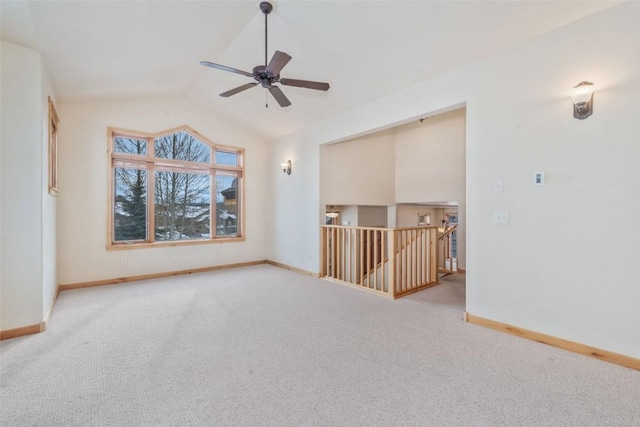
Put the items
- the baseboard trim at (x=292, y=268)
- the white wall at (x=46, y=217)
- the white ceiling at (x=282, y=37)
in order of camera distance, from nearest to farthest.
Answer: the white ceiling at (x=282, y=37) < the white wall at (x=46, y=217) < the baseboard trim at (x=292, y=268)

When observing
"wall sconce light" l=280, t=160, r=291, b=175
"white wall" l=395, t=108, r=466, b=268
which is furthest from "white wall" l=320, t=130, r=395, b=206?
"wall sconce light" l=280, t=160, r=291, b=175

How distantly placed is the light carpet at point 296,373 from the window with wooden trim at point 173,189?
196 cm

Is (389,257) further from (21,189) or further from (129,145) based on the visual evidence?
(129,145)

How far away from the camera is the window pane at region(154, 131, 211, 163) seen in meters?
5.31

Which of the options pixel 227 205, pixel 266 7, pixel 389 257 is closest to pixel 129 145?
pixel 227 205

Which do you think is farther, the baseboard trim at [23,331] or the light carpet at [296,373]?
the baseboard trim at [23,331]

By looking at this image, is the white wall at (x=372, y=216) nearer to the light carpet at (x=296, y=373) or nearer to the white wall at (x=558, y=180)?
the light carpet at (x=296, y=373)

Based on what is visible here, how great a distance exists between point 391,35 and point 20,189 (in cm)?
394

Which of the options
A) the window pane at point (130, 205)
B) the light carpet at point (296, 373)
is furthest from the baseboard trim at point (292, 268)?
the window pane at point (130, 205)

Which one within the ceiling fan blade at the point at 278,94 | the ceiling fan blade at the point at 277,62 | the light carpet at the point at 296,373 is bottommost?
the light carpet at the point at 296,373

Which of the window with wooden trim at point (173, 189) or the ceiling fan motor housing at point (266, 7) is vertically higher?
the ceiling fan motor housing at point (266, 7)

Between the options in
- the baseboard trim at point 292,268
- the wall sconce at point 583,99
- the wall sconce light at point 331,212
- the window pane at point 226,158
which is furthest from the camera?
the wall sconce light at point 331,212

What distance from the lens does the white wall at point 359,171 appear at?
5.35m

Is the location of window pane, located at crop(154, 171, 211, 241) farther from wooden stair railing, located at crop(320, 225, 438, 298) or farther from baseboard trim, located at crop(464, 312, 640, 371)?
baseboard trim, located at crop(464, 312, 640, 371)
